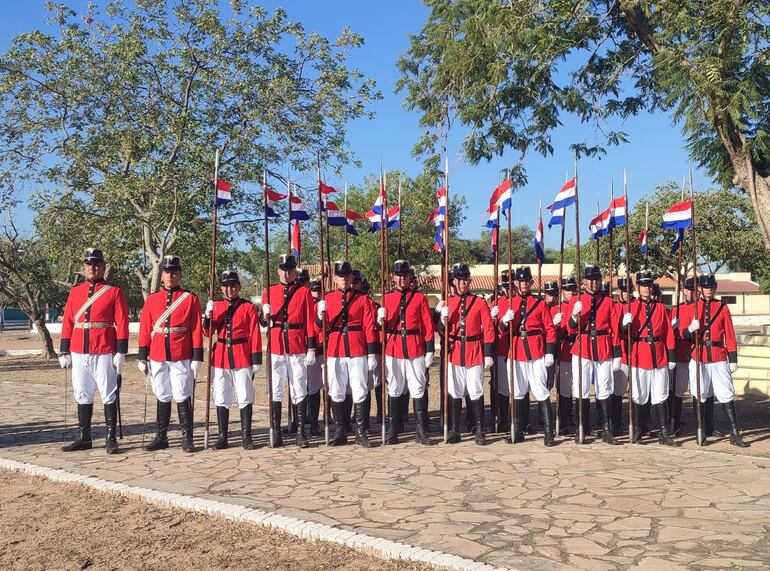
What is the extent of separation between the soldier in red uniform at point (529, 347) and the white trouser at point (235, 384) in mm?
2966

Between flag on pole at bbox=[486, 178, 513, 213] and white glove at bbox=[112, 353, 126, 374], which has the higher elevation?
flag on pole at bbox=[486, 178, 513, 213]

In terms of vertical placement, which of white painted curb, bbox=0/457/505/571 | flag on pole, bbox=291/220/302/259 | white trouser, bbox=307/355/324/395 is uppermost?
flag on pole, bbox=291/220/302/259

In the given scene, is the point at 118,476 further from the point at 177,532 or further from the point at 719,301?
the point at 719,301

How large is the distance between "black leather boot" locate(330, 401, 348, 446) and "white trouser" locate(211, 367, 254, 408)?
3.14 feet

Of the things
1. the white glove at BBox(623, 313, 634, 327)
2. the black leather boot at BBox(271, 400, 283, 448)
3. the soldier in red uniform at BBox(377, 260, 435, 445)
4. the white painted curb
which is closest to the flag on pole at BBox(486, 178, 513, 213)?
the soldier in red uniform at BBox(377, 260, 435, 445)

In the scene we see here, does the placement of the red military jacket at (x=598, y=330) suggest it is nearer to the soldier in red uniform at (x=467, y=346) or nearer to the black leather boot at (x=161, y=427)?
the soldier in red uniform at (x=467, y=346)

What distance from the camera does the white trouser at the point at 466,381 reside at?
8.42m

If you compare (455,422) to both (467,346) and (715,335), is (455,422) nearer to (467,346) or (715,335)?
(467,346)

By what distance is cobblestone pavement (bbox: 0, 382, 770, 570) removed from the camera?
15.5ft

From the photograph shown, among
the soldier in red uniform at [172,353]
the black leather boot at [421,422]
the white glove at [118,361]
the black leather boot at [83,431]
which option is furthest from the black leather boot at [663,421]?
the black leather boot at [83,431]

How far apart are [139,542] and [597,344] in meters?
5.65

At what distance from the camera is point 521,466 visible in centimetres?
716

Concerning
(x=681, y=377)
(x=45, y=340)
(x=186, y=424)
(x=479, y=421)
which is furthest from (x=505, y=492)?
(x=45, y=340)

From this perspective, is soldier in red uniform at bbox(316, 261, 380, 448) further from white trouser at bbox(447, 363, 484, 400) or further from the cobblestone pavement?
white trouser at bbox(447, 363, 484, 400)
